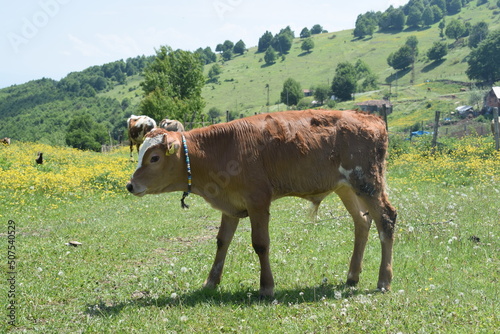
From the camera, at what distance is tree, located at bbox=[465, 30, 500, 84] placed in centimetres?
11142

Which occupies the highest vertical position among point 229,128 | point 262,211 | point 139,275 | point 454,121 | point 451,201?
point 229,128

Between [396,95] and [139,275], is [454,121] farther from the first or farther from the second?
[139,275]

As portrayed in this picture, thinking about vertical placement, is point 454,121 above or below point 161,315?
below

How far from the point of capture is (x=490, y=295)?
6.58 meters

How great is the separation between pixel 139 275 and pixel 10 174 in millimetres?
12370

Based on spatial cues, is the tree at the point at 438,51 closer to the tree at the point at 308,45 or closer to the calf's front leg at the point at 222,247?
the tree at the point at 308,45

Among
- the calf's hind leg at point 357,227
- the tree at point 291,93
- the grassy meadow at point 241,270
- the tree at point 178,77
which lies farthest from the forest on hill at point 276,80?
the calf's hind leg at point 357,227

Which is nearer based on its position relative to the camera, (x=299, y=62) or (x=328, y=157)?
(x=328, y=157)

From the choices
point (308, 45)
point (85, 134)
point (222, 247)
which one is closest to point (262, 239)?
point (222, 247)

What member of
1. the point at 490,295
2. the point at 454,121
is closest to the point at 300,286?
the point at 490,295

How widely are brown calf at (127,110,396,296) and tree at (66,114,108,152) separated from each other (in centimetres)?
10032

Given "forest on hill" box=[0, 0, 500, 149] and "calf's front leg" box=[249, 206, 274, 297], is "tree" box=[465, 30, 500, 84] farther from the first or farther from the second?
"calf's front leg" box=[249, 206, 274, 297]

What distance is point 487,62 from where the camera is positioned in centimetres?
11188

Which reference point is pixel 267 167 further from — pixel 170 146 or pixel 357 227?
pixel 357 227
